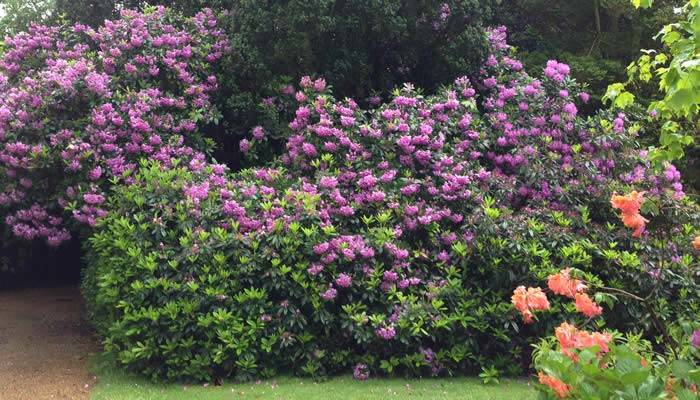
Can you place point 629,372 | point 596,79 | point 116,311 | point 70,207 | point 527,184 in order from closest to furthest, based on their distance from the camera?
point 629,372
point 116,311
point 70,207
point 527,184
point 596,79

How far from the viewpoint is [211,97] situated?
780 centimetres

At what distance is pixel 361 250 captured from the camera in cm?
555

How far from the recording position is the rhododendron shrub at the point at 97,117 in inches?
253

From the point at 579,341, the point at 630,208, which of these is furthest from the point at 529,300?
the point at 630,208

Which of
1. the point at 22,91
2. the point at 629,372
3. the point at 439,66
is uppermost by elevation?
the point at 439,66

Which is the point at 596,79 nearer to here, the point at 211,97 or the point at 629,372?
the point at 211,97

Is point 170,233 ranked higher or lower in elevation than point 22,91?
lower

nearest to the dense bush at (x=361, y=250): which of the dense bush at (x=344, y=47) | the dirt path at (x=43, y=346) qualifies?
the dirt path at (x=43, y=346)

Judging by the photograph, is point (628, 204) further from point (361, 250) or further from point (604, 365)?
point (361, 250)

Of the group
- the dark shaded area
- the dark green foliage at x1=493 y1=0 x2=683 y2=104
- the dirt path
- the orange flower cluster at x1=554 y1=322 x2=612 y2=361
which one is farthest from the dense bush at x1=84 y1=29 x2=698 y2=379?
the dark green foliage at x1=493 y1=0 x2=683 y2=104

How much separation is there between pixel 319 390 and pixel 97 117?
11.9 feet

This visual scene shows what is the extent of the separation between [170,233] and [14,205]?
2558 millimetres

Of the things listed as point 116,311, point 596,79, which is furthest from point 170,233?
point 596,79

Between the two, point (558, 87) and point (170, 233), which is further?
point (558, 87)
